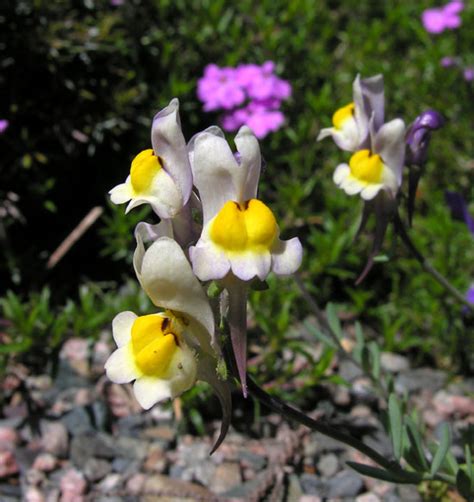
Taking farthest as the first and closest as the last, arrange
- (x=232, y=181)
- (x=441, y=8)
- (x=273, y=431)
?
(x=441, y=8) < (x=273, y=431) < (x=232, y=181)

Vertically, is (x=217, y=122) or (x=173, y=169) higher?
(x=173, y=169)

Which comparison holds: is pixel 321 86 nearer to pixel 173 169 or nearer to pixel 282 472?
pixel 282 472

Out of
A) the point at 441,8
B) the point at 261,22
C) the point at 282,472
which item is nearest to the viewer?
the point at 282,472

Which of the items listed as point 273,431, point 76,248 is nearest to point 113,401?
point 273,431

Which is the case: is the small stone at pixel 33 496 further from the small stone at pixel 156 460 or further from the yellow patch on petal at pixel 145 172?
the yellow patch on petal at pixel 145 172

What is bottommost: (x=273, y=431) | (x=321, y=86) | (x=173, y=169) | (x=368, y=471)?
(x=273, y=431)

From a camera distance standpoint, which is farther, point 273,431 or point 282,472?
point 273,431

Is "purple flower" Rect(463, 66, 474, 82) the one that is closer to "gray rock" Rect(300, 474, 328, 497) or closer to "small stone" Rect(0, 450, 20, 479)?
"gray rock" Rect(300, 474, 328, 497)
